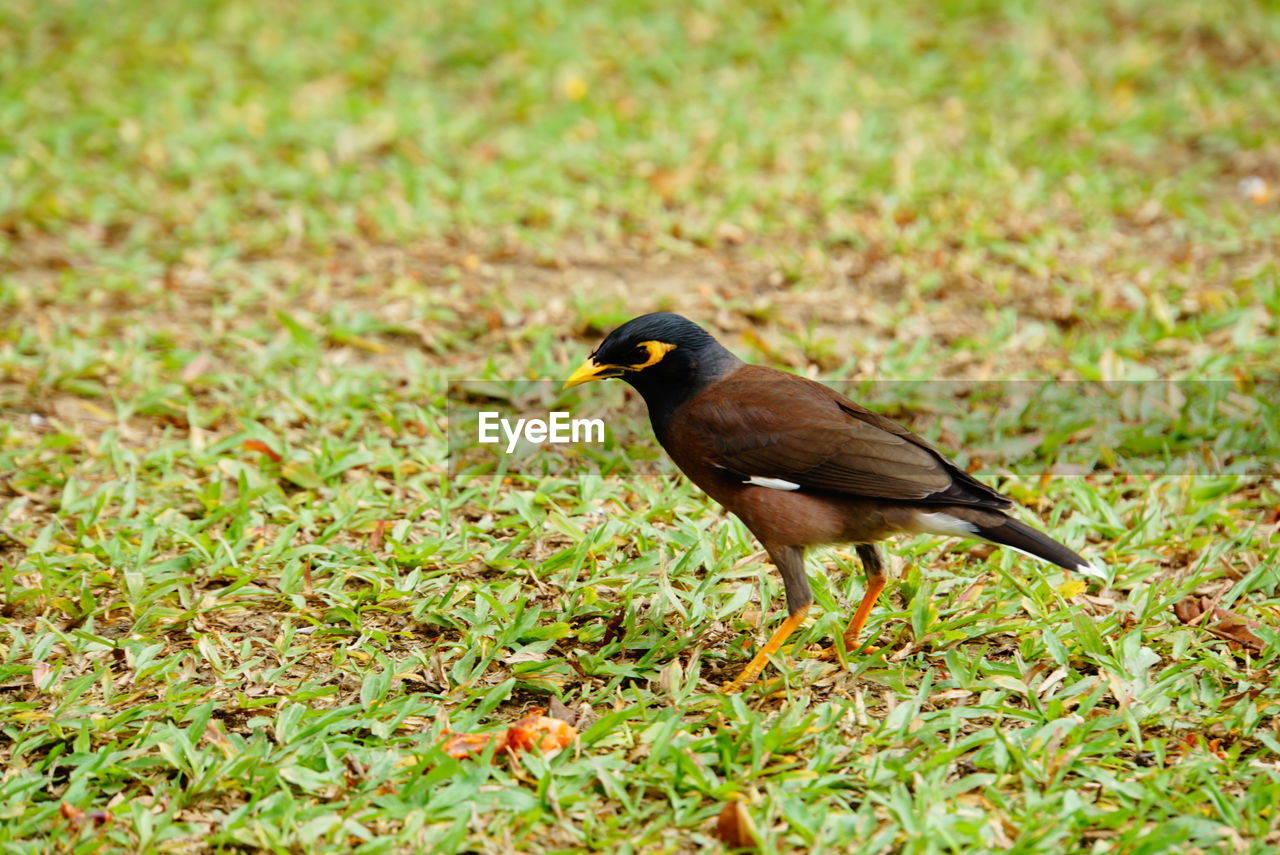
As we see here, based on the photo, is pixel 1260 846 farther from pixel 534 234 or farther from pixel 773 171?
pixel 773 171

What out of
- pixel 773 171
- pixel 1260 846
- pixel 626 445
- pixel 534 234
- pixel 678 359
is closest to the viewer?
pixel 1260 846

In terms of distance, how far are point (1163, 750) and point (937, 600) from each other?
96cm

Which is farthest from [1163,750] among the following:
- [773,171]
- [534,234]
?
[773,171]

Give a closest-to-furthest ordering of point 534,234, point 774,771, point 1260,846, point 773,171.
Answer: point 1260,846, point 774,771, point 534,234, point 773,171

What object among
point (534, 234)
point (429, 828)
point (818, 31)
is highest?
point (818, 31)

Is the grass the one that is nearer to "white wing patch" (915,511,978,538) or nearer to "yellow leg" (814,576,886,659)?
"yellow leg" (814,576,886,659)

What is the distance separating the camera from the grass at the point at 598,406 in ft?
11.4

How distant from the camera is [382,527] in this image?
479 cm

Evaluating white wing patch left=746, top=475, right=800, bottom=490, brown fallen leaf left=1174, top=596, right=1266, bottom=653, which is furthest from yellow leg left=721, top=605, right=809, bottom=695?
brown fallen leaf left=1174, top=596, right=1266, bottom=653

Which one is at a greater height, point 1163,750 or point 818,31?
point 818,31

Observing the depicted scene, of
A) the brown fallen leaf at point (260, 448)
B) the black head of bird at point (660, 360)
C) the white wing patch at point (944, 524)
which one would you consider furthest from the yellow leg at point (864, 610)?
the brown fallen leaf at point (260, 448)

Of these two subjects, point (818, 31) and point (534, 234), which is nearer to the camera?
point (534, 234)

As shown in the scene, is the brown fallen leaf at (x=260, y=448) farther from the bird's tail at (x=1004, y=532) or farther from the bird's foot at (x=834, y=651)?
the bird's tail at (x=1004, y=532)

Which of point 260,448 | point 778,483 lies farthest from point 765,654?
point 260,448
